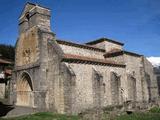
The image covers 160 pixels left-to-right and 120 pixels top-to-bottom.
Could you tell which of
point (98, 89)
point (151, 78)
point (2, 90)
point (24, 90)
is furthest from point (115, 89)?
point (2, 90)

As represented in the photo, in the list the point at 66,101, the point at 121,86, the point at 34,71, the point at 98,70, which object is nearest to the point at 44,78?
the point at 34,71

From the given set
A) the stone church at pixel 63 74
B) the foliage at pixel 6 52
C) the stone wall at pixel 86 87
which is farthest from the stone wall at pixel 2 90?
the foliage at pixel 6 52

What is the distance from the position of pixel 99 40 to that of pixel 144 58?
25.1 ft

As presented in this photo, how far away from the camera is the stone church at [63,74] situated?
1881 cm

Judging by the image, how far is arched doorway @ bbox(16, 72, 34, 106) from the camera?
73.7 ft

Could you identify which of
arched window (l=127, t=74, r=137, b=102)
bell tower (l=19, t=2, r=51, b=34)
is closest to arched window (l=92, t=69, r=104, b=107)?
arched window (l=127, t=74, r=137, b=102)

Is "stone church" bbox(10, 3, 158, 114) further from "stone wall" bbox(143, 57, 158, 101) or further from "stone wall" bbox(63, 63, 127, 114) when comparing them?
Answer: "stone wall" bbox(143, 57, 158, 101)

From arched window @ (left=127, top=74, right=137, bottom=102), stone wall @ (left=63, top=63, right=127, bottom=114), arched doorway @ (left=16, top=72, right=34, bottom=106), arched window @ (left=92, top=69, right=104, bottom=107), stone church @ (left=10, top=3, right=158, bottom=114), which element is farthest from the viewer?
arched window @ (left=127, top=74, right=137, bottom=102)

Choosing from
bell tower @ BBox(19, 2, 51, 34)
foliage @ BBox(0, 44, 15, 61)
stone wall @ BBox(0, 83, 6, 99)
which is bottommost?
stone wall @ BBox(0, 83, 6, 99)

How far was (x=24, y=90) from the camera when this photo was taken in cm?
A: 2336

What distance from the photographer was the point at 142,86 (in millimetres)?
28203

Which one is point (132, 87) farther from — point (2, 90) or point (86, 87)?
point (2, 90)

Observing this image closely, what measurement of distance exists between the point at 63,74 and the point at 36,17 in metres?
7.44

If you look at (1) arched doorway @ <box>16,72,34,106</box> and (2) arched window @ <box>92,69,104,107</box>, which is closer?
(2) arched window @ <box>92,69,104,107</box>
